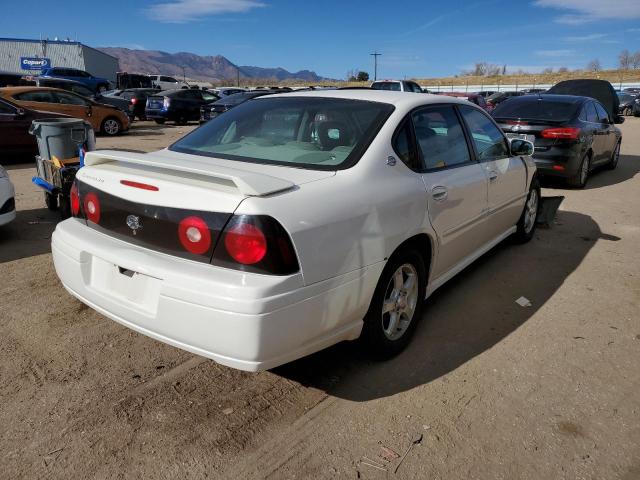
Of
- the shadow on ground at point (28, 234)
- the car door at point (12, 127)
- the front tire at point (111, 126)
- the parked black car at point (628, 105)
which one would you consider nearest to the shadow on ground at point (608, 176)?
the shadow on ground at point (28, 234)

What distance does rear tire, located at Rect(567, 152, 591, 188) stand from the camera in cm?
847

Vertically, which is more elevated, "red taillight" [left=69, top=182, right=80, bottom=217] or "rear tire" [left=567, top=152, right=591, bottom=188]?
"red taillight" [left=69, top=182, right=80, bottom=217]

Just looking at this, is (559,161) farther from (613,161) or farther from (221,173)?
(221,173)

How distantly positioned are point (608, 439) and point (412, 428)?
37.3 inches

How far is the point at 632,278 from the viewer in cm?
461

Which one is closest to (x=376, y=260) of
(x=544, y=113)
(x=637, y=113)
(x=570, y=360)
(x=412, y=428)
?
(x=412, y=428)

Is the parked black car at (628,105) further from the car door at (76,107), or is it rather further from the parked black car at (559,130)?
the car door at (76,107)

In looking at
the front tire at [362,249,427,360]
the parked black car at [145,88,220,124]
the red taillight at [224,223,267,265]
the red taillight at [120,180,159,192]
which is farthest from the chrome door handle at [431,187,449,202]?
the parked black car at [145,88,220,124]

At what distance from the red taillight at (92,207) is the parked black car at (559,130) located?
6954 mm

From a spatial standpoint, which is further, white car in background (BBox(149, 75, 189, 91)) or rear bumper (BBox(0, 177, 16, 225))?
white car in background (BBox(149, 75, 189, 91))

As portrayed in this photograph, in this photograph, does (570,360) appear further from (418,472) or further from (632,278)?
(632,278)

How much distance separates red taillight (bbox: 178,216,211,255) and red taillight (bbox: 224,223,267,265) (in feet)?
0.37

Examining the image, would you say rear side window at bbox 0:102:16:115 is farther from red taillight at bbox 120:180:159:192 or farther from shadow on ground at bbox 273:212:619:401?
shadow on ground at bbox 273:212:619:401

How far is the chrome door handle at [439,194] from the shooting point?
10.4 ft
